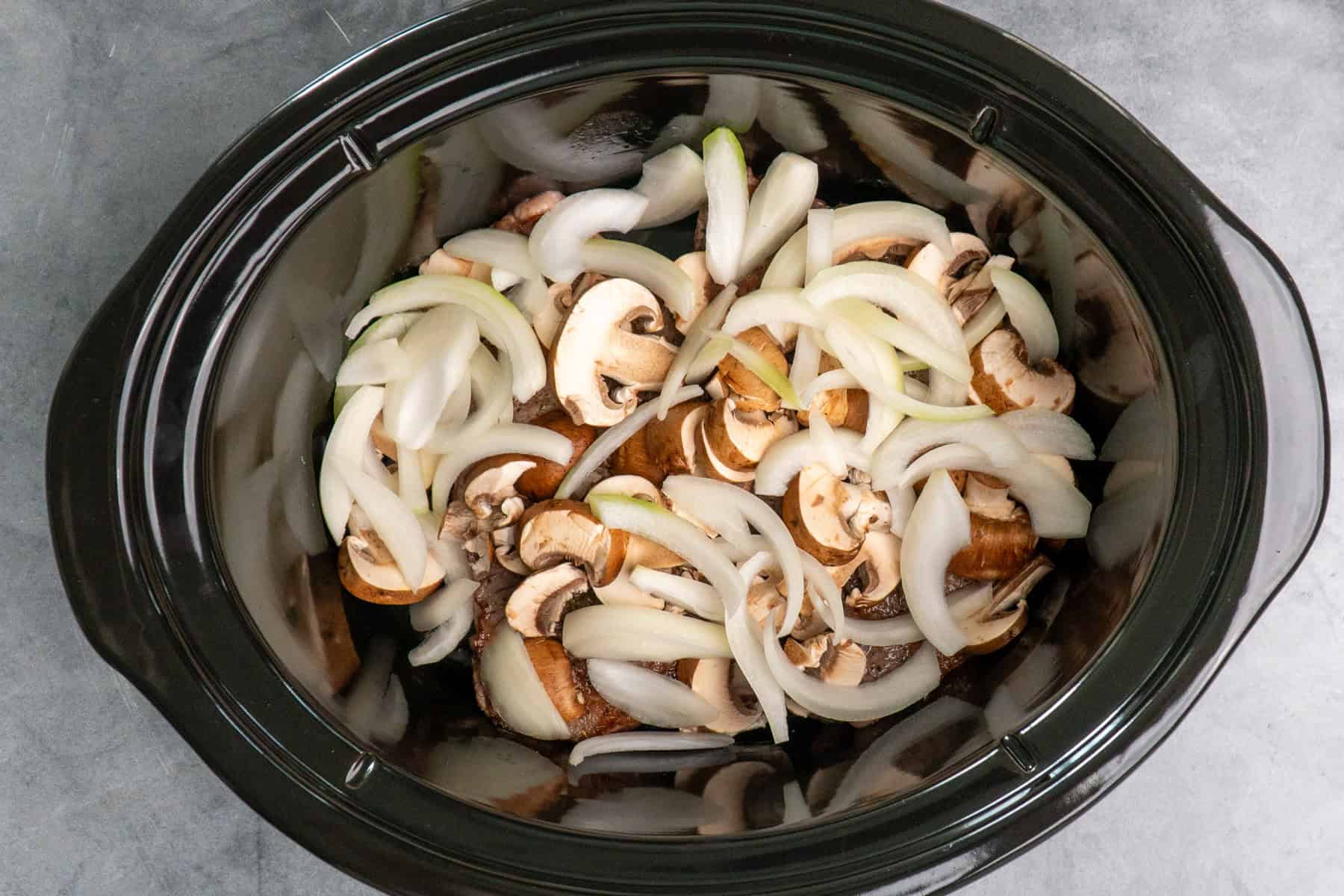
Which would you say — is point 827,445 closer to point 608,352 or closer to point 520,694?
point 608,352

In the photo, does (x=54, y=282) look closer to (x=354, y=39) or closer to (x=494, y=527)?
(x=354, y=39)

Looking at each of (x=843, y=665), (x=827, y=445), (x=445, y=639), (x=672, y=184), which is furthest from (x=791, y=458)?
(x=445, y=639)

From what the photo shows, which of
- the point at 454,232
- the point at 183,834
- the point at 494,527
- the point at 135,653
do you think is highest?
the point at 454,232

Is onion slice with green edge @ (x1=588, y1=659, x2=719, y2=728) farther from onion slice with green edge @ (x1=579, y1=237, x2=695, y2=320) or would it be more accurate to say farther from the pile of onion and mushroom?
onion slice with green edge @ (x1=579, y1=237, x2=695, y2=320)

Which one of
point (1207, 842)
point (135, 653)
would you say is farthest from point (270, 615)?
point (1207, 842)

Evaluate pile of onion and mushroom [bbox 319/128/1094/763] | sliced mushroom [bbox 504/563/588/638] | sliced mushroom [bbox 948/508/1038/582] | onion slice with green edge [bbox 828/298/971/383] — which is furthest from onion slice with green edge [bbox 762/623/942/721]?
onion slice with green edge [bbox 828/298/971/383]
